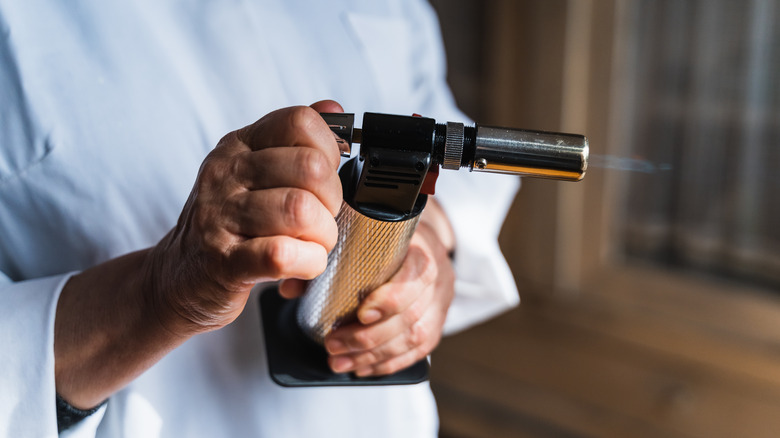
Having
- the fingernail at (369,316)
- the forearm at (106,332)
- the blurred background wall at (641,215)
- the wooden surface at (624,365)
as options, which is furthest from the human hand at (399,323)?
the wooden surface at (624,365)

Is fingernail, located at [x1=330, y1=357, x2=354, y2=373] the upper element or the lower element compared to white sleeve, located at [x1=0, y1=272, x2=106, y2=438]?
lower

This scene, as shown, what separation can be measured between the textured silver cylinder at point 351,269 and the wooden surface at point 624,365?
1010mm

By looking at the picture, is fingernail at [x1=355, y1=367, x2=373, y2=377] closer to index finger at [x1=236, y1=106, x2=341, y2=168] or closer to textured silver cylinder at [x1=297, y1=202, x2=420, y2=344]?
textured silver cylinder at [x1=297, y1=202, x2=420, y2=344]

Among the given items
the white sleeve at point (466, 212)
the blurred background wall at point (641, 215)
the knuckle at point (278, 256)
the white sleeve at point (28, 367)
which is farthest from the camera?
the blurred background wall at point (641, 215)

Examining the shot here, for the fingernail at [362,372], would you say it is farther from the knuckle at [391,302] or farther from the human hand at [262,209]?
the human hand at [262,209]

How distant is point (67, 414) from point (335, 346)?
18 centimetres

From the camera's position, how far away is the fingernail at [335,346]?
48 centimetres

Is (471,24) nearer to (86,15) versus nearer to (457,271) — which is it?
(457,271)

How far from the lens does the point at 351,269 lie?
441mm

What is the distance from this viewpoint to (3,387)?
1.41ft

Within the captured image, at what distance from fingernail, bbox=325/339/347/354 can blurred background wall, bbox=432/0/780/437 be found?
0.70 m

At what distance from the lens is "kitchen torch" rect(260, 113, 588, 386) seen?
35 cm

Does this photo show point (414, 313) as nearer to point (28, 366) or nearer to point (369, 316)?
point (369, 316)

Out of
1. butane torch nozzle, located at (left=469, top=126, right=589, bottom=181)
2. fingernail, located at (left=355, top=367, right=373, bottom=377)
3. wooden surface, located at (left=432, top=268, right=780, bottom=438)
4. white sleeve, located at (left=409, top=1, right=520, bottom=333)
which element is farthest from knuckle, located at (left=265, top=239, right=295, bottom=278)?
wooden surface, located at (left=432, top=268, right=780, bottom=438)
